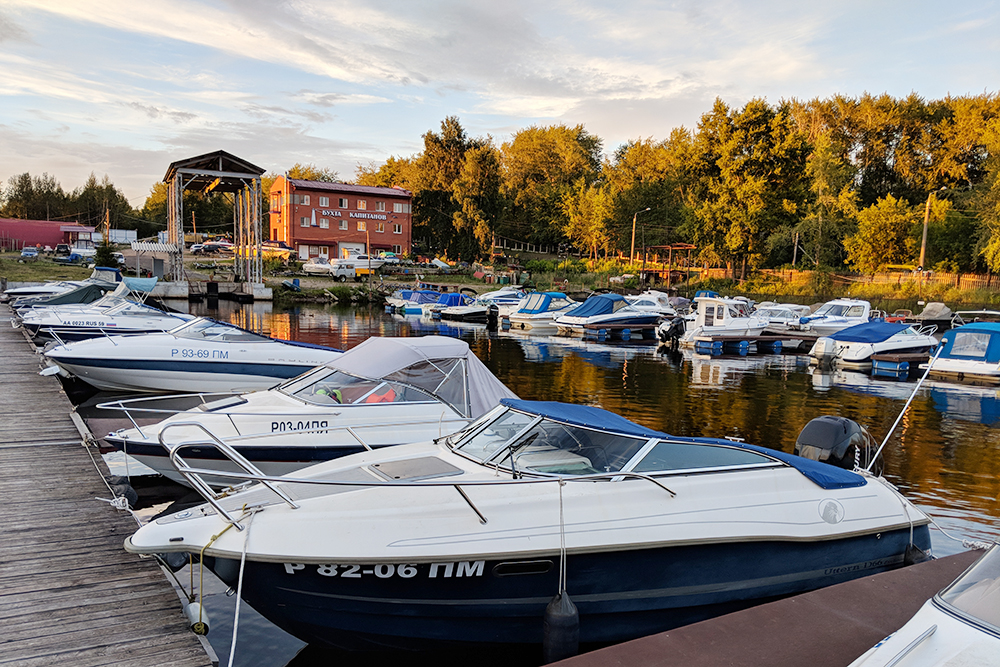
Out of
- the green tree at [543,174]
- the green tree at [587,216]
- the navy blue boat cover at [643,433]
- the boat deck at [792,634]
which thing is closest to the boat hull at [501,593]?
the boat deck at [792,634]

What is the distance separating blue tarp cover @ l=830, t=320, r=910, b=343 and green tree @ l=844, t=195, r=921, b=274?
95.9 feet

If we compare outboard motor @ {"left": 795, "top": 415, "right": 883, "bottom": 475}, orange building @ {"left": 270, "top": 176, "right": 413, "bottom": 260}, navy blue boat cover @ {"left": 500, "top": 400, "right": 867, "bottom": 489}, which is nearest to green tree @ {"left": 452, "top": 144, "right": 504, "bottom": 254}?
orange building @ {"left": 270, "top": 176, "right": 413, "bottom": 260}

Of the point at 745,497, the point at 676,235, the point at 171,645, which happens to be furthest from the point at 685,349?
the point at 676,235

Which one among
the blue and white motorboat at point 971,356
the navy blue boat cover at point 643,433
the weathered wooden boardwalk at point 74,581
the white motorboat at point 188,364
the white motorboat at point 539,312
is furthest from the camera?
the white motorboat at point 539,312

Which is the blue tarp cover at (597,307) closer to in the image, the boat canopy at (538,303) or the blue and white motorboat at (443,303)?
the boat canopy at (538,303)

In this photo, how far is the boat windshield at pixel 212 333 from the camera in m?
14.9

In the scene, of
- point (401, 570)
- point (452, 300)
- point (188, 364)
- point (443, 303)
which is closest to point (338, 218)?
point (443, 303)

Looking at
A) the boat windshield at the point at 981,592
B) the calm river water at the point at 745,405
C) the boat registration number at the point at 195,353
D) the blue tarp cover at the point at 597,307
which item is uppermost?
the boat windshield at the point at 981,592

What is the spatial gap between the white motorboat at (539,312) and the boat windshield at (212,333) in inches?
897

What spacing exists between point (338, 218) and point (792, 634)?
6838 centimetres

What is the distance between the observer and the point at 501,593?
5.10m

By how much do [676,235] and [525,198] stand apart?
2343 cm

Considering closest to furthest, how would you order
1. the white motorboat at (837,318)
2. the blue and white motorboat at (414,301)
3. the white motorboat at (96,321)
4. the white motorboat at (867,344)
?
the white motorboat at (96,321) → the white motorboat at (867,344) → the white motorboat at (837,318) → the blue and white motorboat at (414,301)

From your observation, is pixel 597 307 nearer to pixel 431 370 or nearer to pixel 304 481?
pixel 431 370
